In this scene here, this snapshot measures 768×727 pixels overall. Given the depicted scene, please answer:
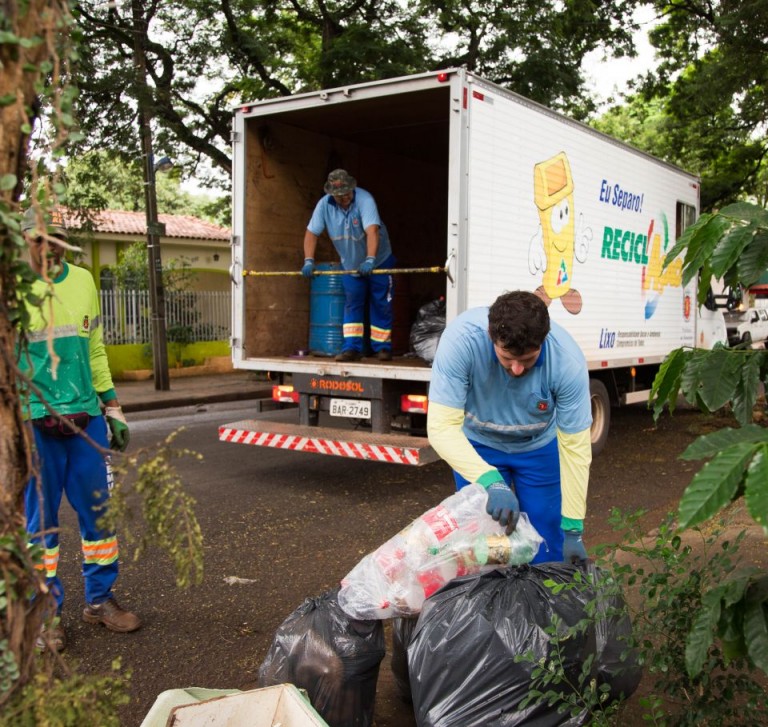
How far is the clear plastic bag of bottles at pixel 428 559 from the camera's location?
9.37 ft

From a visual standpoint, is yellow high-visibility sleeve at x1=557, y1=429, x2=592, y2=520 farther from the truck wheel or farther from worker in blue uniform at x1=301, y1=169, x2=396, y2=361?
the truck wheel

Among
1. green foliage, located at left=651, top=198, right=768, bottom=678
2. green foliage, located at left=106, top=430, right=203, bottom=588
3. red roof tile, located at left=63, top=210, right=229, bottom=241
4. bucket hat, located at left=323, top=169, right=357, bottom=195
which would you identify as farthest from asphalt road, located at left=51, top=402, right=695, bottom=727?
red roof tile, located at left=63, top=210, right=229, bottom=241

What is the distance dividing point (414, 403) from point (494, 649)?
160 inches

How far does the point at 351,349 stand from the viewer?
7.28 metres

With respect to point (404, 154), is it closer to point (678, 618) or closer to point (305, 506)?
point (305, 506)

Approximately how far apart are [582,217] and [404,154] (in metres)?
2.70

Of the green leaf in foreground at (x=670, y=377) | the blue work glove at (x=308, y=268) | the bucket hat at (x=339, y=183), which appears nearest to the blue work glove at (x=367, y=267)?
the blue work glove at (x=308, y=268)

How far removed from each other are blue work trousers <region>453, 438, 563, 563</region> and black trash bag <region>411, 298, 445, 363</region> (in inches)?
139

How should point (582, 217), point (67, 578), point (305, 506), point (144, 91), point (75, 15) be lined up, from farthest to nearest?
point (144, 91)
point (582, 217)
point (305, 506)
point (67, 578)
point (75, 15)

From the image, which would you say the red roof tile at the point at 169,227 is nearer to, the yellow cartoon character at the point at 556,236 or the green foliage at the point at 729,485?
the yellow cartoon character at the point at 556,236

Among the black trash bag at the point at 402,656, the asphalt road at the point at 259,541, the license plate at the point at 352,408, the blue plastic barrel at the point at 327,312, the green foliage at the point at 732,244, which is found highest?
the green foliage at the point at 732,244

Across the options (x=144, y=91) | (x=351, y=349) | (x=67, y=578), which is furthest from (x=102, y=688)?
(x=144, y=91)

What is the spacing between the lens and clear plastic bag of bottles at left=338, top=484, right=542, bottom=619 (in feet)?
9.37

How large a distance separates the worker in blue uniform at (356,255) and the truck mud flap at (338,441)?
0.79 metres
